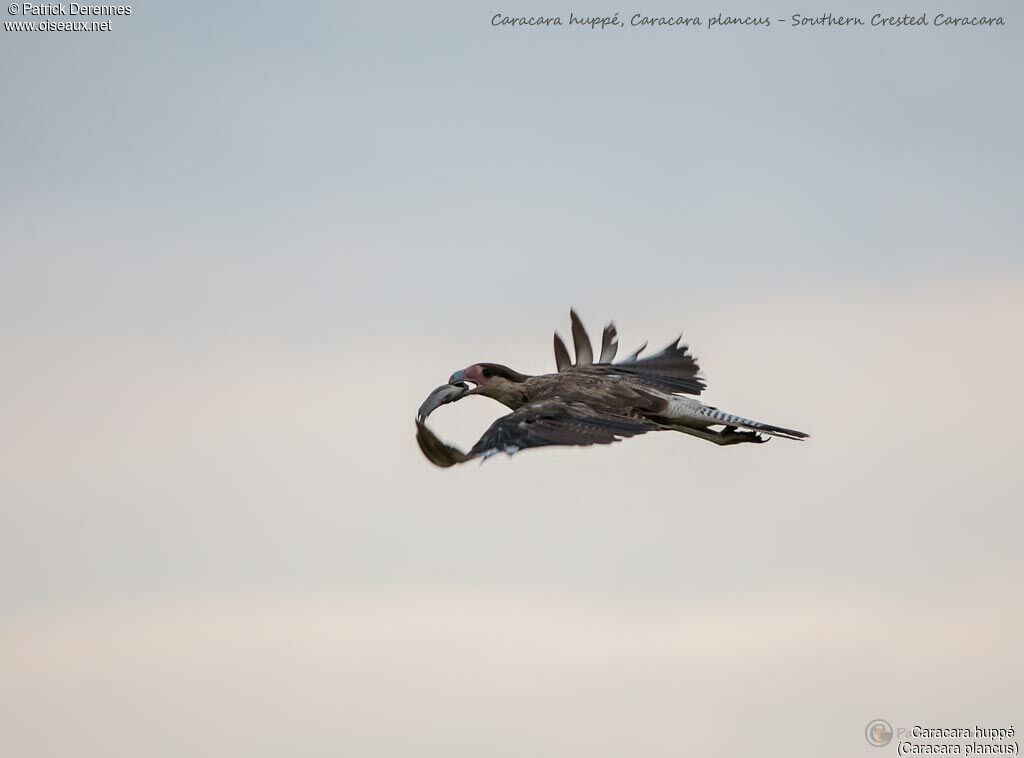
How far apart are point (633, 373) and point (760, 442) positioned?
13.1ft

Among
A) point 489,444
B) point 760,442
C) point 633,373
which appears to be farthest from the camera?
point 633,373

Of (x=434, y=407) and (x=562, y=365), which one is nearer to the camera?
(x=434, y=407)

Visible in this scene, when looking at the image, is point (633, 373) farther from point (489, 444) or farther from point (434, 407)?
point (489, 444)

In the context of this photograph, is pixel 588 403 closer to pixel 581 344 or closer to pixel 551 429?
pixel 551 429

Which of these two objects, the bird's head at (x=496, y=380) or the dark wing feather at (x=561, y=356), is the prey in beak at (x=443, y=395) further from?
the dark wing feather at (x=561, y=356)

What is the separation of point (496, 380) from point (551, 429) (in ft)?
18.4

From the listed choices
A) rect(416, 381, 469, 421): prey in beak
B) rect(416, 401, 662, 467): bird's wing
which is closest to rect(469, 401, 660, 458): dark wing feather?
rect(416, 401, 662, 467): bird's wing

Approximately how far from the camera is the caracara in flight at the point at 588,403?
32531 millimetres

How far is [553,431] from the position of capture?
1300 inches

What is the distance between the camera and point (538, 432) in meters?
32.8

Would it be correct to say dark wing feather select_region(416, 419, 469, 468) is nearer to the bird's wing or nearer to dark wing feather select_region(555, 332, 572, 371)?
the bird's wing

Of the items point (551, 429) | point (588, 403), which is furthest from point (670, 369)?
point (551, 429)

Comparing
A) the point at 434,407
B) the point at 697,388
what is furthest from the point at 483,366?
the point at 697,388

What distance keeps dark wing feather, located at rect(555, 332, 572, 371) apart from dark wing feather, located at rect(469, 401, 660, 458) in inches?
265
